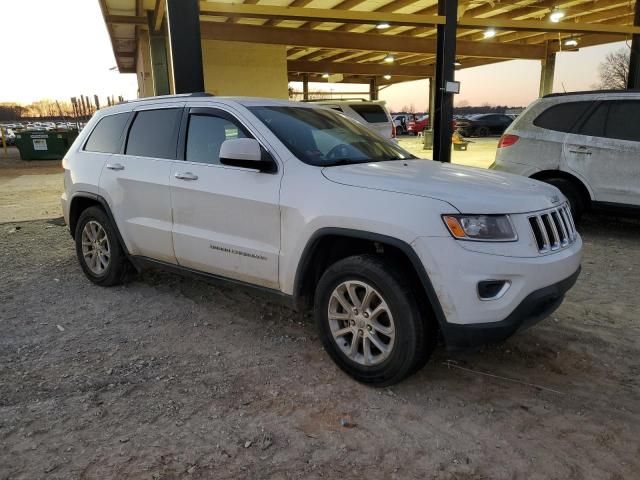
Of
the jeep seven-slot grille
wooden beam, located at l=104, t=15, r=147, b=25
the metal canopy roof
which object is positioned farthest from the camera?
wooden beam, located at l=104, t=15, r=147, b=25

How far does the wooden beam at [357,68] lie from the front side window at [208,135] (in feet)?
61.7

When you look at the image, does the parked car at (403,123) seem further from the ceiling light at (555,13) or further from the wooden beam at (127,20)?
the wooden beam at (127,20)

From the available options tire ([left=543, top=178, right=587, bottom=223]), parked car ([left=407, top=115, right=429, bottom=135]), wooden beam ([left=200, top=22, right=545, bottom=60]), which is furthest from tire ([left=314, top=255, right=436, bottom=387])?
parked car ([left=407, top=115, right=429, bottom=135])

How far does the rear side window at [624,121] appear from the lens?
6277 millimetres

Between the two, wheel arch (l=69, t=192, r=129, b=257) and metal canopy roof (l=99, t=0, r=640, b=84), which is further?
metal canopy roof (l=99, t=0, r=640, b=84)

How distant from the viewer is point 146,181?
428 cm

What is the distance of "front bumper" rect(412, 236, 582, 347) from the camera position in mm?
2699

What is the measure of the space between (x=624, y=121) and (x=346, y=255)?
4.92 metres

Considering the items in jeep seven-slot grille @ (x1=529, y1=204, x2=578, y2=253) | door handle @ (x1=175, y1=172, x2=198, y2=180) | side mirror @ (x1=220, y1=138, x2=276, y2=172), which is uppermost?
side mirror @ (x1=220, y1=138, x2=276, y2=172)

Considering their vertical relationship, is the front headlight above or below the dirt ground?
above

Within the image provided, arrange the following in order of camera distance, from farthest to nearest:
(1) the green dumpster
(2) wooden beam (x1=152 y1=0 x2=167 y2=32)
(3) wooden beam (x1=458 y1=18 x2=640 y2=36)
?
1. (1) the green dumpster
2. (2) wooden beam (x1=152 y1=0 x2=167 y2=32)
3. (3) wooden beam (x1=458 y1=18 x2=640 y2=36)

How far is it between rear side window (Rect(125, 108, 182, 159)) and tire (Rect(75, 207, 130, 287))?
76 centimetres

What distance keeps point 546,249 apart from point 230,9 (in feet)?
18.9

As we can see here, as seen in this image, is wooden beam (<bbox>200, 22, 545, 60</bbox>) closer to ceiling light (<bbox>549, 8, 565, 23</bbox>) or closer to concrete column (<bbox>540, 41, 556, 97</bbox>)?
concrete column (<bbox>540, 41, 556, 97</bbox>)
